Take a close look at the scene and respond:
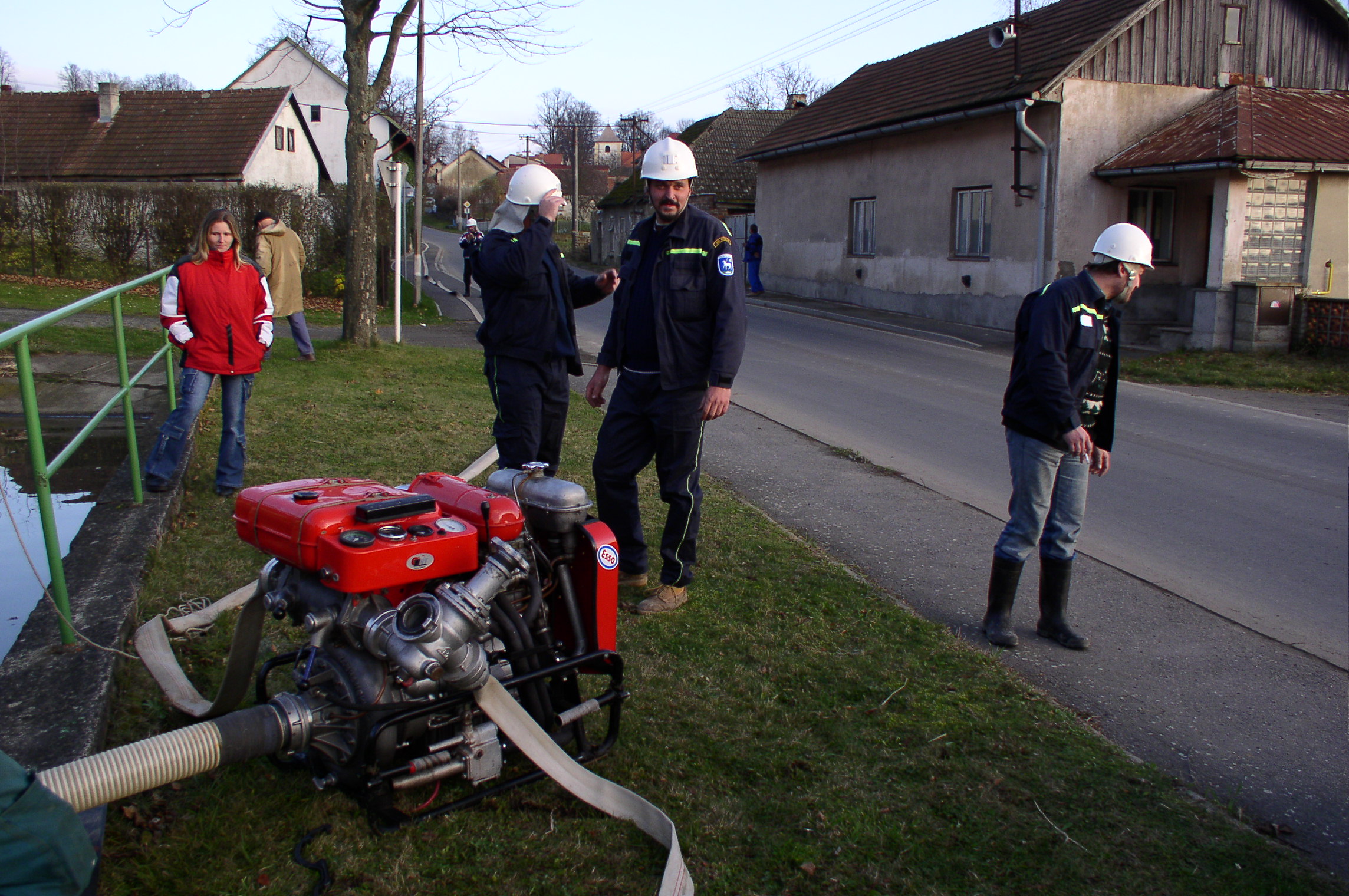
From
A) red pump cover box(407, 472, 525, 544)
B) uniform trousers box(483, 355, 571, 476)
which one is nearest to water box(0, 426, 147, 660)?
red pump cover box(407, 472, 525, 544)

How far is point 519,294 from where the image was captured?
4906 mm

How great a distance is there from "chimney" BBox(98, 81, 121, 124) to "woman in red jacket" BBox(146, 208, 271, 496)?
34.9 meters

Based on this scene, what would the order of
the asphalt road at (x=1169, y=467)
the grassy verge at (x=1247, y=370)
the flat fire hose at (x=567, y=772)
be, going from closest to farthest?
the flat fire hose at (x=567, y=772) → the asphalt road at (x=1169, y=467) → the grassy verge at (x=1247, y=370)

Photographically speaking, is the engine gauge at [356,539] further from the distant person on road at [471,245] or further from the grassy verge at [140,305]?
the grassy verge at [140,305]

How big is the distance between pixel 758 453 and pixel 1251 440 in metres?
4.91

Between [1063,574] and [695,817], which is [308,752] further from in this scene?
[1063,574]

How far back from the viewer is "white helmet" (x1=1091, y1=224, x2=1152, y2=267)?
4477 mm

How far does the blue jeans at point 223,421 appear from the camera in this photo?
5977 millimetres

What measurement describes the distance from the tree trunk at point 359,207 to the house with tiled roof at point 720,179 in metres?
20.8

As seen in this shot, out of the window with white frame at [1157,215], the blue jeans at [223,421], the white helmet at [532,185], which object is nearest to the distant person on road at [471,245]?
the white helmet at [532,185]

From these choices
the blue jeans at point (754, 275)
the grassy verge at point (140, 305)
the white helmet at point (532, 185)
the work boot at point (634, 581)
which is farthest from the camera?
the blue jeans at point (754, 275)

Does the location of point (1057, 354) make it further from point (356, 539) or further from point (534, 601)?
point (356, 539)

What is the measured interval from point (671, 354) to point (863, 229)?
2177 cm

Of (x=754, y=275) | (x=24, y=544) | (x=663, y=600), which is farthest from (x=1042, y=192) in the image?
(x=24, y=544)
